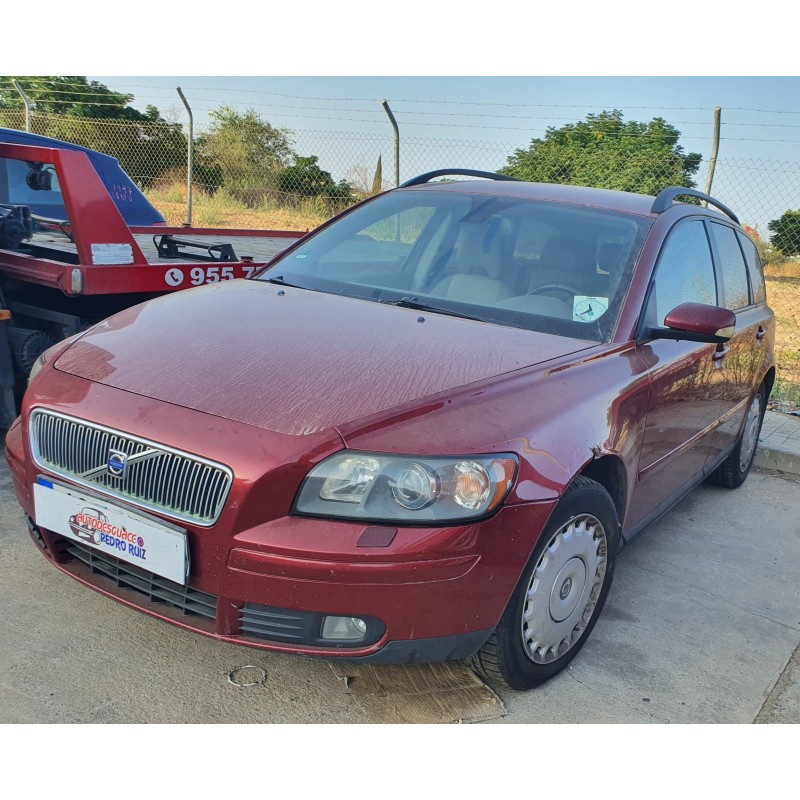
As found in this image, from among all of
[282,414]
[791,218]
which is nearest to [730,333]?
[282,414]

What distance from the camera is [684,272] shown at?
3.54m

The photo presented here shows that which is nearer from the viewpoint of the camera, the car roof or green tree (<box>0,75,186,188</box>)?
the car roof

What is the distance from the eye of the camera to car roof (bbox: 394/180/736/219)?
3.53 m

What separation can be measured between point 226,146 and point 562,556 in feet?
44.7

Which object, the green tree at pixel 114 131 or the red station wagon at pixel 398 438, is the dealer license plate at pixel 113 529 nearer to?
the red station wagon at pixel 398 438

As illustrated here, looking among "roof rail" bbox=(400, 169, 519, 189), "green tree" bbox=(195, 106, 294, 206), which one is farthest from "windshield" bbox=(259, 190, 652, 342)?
"green tree" bbox=(195, 106, 294, 206)

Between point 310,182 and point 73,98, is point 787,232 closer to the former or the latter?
point 310,182

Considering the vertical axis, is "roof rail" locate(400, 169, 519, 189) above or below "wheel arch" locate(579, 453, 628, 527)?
above

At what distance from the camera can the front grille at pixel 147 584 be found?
2.26m

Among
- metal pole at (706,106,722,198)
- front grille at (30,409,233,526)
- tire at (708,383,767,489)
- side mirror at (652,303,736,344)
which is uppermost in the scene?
metal pole at (706,106,722,198)

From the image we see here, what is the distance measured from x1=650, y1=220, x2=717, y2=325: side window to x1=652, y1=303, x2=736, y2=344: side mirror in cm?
11

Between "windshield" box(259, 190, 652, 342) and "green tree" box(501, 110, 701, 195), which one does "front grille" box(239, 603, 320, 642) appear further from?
"green tree" box(501, 110, 701, 195)

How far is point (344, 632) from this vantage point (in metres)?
2.22

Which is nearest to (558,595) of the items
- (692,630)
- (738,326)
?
(692,630)
